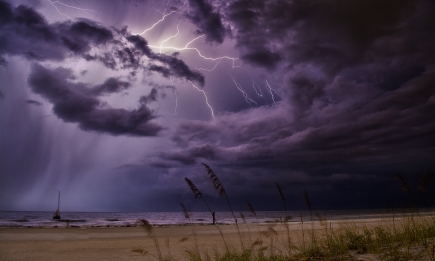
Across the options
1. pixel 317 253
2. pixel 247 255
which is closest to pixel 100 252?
pixel 247 255

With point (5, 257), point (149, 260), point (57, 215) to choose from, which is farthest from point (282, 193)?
point (57, 215)

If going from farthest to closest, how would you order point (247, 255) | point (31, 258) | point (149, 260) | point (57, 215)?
point (57, 215) < point (31, 258) < point (149, 260) < point (247, 255)

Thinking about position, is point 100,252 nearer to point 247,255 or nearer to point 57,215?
point 247,255

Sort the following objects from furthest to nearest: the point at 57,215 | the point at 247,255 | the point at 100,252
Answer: the point at 57,215
the point at 100,252
the point at 247,255

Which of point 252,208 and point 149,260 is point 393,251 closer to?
point 252,208

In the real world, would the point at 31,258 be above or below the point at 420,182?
below

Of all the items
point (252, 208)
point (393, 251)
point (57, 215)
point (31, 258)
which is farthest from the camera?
point (57, 215)

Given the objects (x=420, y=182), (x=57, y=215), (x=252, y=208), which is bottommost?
(x=57, y=215)

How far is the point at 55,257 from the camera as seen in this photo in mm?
10133

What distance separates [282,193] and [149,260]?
4.89 meters

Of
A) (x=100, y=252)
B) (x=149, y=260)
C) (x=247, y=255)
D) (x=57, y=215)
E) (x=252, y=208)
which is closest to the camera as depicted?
(x=247, y=255)

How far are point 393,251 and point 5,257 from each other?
11.0m

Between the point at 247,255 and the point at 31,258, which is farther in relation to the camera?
the point at 31,258

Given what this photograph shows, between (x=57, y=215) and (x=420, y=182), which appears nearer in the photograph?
(x=420, y=182)
